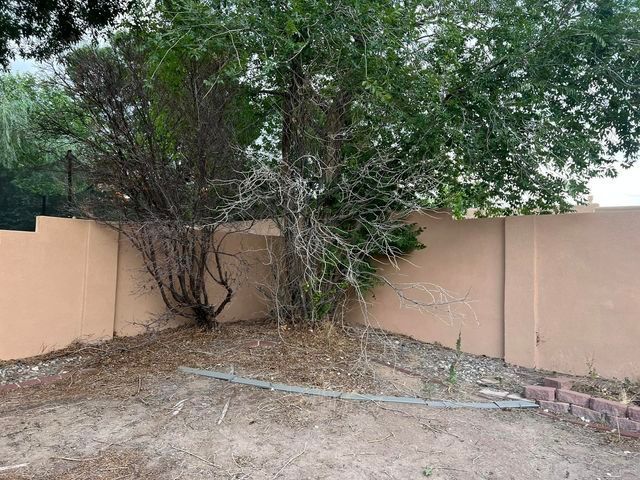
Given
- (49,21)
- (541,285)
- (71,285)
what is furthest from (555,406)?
(49,21)

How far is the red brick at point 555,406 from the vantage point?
403 cm

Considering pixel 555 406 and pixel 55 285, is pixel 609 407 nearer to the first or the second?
pixel 555 406

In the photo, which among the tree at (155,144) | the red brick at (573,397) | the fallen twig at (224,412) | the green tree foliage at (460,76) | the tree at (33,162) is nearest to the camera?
the fallen twig at (224,412)

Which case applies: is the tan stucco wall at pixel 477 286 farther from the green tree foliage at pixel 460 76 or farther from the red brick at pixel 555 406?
the red brick at pixel 555 406

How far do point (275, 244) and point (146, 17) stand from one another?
11.6 feet

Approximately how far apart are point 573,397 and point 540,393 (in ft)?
0.89

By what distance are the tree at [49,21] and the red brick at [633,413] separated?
7691 millimetres

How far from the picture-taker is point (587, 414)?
3893mm

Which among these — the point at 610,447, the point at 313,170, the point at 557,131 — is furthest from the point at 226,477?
the point at 557,131

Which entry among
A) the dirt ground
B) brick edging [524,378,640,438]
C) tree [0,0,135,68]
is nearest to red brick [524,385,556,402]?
brick edging [524,378,640,438]

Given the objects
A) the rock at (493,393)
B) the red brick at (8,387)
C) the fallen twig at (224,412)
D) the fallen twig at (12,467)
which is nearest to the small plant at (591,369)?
the rock at (493,393)

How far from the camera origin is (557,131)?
16.9 ft

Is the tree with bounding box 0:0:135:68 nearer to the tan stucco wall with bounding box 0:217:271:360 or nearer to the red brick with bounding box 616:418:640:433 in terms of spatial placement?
the tan stucco wall with bounding box 0:217:271:360

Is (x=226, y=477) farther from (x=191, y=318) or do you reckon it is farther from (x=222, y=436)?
(x=191, y=318)
